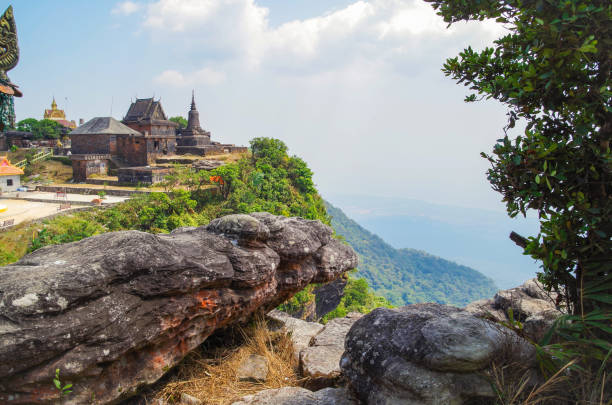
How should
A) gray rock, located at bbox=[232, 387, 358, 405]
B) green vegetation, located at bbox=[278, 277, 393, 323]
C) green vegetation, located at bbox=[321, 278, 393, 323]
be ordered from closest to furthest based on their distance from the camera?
gray rock, located at bbox=[232, 387, 358, 405], green vegetation, located at bbox=[278, 277, 393, 323], green vegetation, located at bbox=[321, 278, 393, 323]

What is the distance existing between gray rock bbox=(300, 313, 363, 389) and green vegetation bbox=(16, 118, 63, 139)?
163 ft

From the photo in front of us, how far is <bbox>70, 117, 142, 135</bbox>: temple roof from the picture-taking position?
3569cm

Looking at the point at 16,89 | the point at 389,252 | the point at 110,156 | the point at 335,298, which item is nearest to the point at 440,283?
the point at 389,252

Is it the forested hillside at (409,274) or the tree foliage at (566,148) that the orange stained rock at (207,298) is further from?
the forested hillside at (409,274)

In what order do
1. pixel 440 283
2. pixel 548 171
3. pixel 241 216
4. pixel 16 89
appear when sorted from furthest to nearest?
pixel 440 283
pixel 16 89
pixel 241 216
pixel 548 171

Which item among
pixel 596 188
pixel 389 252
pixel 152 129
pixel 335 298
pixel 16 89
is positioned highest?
pixel 152 129

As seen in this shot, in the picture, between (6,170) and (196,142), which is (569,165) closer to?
(6,170)

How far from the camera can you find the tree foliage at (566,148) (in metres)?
3.23

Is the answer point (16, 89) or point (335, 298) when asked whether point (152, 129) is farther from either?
point (16, 89)

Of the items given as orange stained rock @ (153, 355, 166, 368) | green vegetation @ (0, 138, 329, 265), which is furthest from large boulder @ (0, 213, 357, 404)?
green vegetation @ (0, 138, 329, 265)

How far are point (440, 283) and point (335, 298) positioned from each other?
239 ft

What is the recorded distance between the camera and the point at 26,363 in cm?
357

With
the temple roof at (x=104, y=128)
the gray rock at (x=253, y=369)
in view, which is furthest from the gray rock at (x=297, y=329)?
the temple roof at (x=104, y=128)

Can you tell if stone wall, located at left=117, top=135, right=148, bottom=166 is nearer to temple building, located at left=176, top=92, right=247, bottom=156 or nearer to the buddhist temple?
temple building, located at left=176, top=92, right=247, bottom=156
